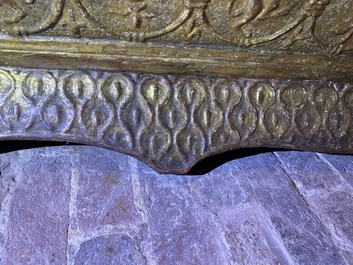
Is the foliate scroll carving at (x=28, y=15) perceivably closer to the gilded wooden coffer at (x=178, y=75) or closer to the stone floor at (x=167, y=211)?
the gilded wooden coffer at (x=178, y=75)

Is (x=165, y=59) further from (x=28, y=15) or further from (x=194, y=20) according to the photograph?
(x=28, y=15)

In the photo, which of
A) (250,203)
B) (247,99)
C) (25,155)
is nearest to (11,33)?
(25,155)

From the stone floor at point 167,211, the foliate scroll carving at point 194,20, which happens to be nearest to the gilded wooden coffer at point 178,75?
the foliate scroll carving at point 194,20

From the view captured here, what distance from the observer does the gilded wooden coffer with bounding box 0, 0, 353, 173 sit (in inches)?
36.5

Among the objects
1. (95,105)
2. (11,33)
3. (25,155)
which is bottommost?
(25,155)

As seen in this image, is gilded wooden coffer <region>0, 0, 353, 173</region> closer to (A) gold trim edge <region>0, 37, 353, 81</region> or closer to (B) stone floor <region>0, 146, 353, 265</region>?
(A) gold trim edge <region>0, 37, 353, 81</region>

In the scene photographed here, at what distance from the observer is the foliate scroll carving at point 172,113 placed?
1.01 meters

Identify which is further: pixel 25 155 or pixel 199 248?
pixel 25 155

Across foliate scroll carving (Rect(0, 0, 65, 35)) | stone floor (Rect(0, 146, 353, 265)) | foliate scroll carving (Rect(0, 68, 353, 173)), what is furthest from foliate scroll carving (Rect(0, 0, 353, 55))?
stone floor (Rect(0, 146, 353, 265))

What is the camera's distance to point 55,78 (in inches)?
40.0

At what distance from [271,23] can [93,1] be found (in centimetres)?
43

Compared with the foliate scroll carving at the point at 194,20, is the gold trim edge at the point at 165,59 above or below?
below

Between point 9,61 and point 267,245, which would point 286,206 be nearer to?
point 267,245

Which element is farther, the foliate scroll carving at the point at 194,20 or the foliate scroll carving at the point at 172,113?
the foliate scroll carving at the point at 172,113
